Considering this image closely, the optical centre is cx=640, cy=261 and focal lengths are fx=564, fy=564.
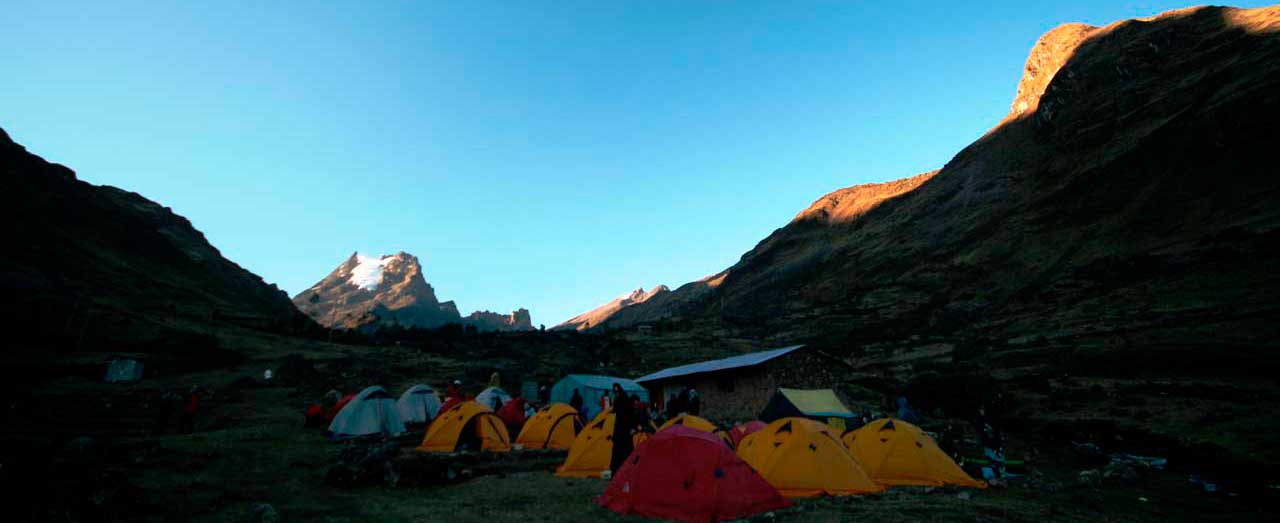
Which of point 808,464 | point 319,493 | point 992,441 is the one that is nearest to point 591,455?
point 808,464

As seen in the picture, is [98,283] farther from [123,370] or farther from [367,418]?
[367,418]

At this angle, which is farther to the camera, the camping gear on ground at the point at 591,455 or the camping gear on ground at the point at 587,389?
the camping gear on ground at the point at 587,389

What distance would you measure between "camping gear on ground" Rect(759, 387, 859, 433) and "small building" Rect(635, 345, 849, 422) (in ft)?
19.4

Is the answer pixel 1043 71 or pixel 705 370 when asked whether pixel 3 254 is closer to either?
pixel 705 370

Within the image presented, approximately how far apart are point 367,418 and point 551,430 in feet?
21.3

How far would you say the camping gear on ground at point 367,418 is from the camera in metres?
19.0

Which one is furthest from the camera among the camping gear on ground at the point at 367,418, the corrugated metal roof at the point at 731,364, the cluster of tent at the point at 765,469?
the corrugated metal roof at the point at 731,364

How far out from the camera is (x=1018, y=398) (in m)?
30.5

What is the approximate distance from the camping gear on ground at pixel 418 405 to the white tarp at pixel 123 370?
65.7ft

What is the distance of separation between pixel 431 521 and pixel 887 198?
133 meters

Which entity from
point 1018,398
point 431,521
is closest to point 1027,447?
point 1018,398

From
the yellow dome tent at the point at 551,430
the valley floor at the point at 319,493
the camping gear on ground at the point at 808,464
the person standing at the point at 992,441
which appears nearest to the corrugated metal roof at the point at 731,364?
the yellow dome tent at the point at 551,430

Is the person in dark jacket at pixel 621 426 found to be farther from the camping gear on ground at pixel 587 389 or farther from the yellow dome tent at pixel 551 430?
the camping gear on ground at pixel 587 389

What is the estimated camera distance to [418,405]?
934 inches
